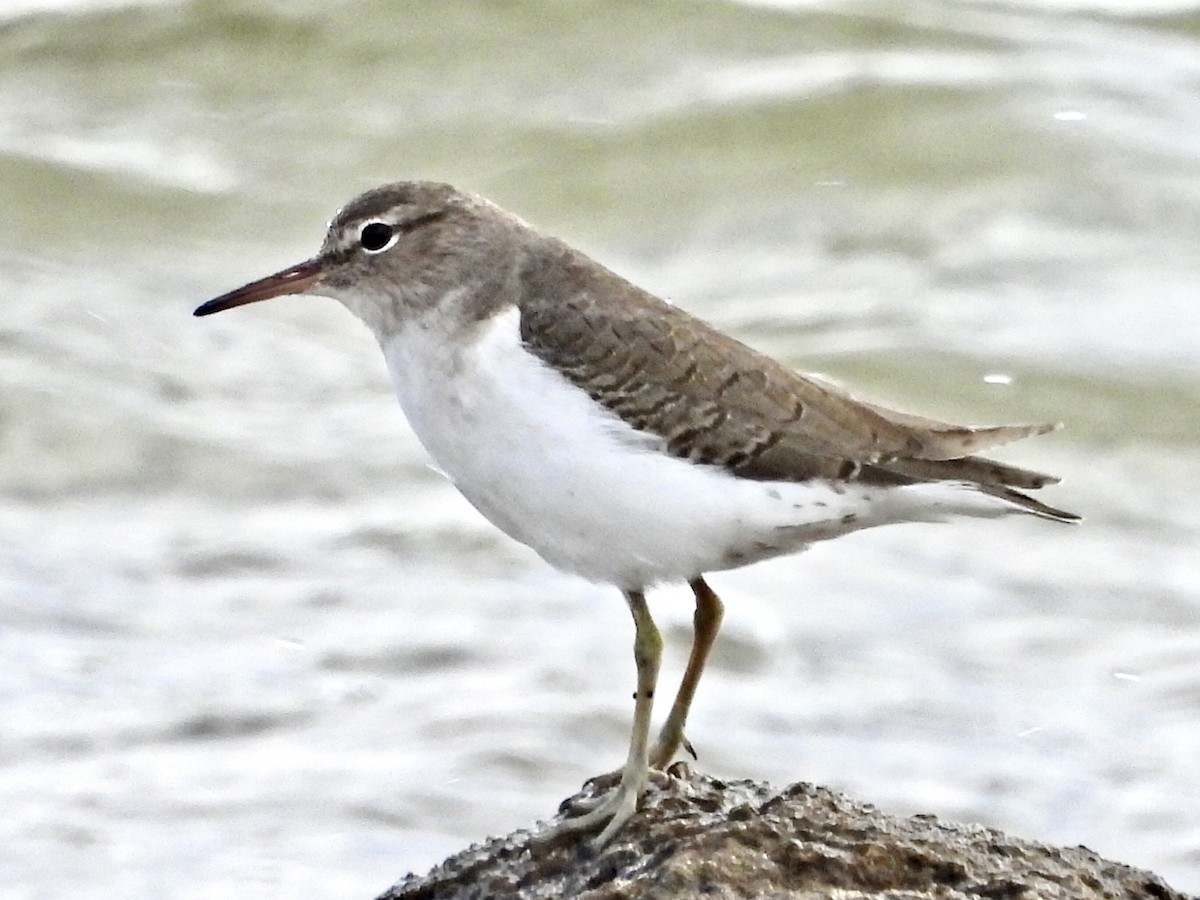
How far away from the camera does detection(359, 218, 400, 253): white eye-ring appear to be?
20.5 ft

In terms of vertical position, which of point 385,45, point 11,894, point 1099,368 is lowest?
point 11,894

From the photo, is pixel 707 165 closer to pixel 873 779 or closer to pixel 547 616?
pixel 547 616

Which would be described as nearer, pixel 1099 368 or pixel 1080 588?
pixel 1080 588

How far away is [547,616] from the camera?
10719 millimetres

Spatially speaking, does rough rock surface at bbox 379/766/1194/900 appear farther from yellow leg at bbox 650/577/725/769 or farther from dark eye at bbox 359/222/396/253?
dark eye at bbox 359/222/396/253

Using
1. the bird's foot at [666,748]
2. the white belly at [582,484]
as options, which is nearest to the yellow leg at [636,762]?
the white belly at [582,484]

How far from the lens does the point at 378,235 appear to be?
627 cm

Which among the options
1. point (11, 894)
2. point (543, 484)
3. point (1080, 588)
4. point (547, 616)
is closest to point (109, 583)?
point (547, 616)

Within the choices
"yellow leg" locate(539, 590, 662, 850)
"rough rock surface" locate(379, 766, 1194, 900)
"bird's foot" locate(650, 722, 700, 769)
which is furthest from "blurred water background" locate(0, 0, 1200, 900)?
"rough rock surface" locate(379, 766, 1194, 900)

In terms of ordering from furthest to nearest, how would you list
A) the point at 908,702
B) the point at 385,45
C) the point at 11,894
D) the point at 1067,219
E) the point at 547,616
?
1. the point at 385,45
2. the point at 1067,219
3. the point at 547,616
4. the point at 908,702
5. the point at 11,894

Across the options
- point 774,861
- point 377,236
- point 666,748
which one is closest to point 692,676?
point 666,748

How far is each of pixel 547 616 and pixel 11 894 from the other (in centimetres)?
347

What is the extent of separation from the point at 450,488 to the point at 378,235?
5944 millimetres

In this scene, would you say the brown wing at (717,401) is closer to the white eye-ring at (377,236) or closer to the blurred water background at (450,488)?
the white eye-ring at (377,236)
